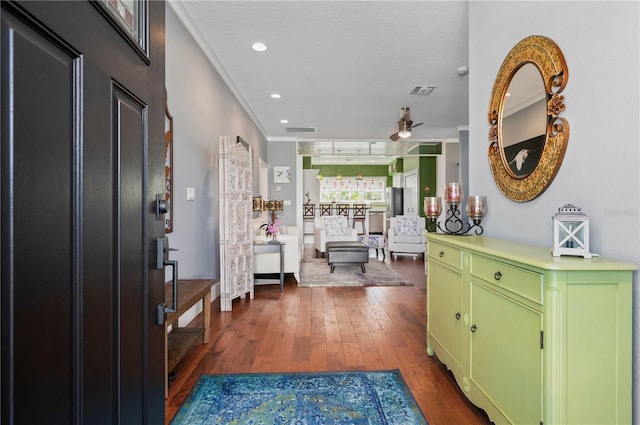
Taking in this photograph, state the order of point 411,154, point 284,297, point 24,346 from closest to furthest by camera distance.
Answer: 1. point 24,346
2. point 284,297
3. point 411,154

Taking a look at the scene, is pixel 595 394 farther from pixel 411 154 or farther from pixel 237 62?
pixel 411 154

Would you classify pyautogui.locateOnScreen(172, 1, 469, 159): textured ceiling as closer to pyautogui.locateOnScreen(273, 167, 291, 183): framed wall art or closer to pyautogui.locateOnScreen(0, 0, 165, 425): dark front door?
pyautogui.locateOnScreen(273, 167, 291, 183): framed wall art

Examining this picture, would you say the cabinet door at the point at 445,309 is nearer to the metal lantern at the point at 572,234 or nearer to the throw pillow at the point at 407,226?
the metal lantern at the point at 572,234

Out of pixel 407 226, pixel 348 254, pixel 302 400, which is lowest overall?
pixel 302 400

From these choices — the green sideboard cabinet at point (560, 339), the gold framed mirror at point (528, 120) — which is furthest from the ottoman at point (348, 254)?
the green sideboard cabinet at point (560, 339)

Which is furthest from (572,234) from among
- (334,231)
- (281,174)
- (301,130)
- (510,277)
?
(281,174)

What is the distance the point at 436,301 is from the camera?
2232 mm

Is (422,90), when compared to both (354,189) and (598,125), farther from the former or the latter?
(354,189)

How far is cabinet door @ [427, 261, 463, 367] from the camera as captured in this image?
187 centimetres

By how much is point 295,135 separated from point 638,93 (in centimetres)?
647

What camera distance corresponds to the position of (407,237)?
6914 mm

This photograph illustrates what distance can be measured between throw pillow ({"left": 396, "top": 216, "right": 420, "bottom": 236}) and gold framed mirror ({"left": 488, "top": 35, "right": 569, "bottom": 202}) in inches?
193

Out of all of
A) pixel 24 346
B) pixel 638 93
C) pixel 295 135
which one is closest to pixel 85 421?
pixel 24 346

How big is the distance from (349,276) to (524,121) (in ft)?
12.3
